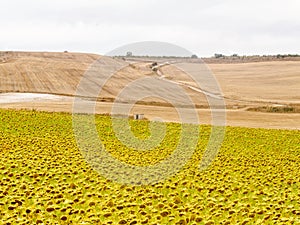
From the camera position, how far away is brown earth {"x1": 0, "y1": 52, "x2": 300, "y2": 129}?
164 feet

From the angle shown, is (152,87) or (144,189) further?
(152,87)

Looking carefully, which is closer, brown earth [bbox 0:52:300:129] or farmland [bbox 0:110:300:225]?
farmland [bbox 0:110:300:225]

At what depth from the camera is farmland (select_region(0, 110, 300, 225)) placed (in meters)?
7.11

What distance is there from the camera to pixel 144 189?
10094 millimetres

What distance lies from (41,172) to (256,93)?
77468mm

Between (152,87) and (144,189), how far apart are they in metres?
69.9

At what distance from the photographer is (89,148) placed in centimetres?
1670

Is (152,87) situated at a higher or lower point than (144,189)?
higher

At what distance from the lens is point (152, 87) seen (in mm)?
79750

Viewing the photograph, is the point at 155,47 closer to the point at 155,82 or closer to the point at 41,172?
the point at 41,172

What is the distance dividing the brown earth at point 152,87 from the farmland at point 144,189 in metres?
27.8

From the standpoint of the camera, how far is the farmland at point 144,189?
7105 mm

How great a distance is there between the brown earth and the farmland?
27809mm

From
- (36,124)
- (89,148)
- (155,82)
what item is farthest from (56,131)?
(155,82)
